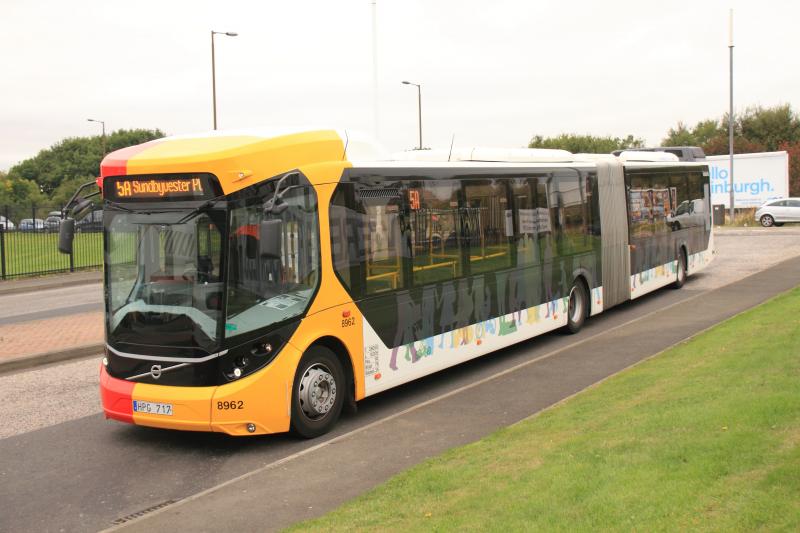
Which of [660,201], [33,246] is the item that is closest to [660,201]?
[660,201]

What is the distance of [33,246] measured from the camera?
3008cm

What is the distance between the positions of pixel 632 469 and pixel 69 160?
104m

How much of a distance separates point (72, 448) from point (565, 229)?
855cm

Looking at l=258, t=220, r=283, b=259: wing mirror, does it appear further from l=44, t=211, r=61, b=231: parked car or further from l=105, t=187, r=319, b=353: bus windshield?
l=44, t=211, r=61, b=231: parked car

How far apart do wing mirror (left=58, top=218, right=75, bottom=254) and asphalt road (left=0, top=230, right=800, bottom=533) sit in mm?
1945

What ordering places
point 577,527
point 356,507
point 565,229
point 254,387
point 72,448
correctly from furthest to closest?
point 565,229 < point 72,448 < point 254,387 < point 356,507 < point 577,527

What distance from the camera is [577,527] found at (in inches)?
189

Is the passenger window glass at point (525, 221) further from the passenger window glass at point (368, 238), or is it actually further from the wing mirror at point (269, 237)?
the wing mirror at point (269, 237)

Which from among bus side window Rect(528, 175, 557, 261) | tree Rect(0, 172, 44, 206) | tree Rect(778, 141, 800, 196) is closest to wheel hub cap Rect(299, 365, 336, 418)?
bus side window Rect(528, 175, 557, 261)

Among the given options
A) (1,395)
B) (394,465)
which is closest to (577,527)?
(394,465)

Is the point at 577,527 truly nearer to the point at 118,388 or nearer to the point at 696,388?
the point at 696,388

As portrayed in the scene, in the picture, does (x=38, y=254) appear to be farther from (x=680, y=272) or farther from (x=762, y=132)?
(x=762, y=132)

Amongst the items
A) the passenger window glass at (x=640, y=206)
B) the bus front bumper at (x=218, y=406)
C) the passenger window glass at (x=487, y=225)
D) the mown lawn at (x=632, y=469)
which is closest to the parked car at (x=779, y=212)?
the passenger window glass at (x=640, y=206)

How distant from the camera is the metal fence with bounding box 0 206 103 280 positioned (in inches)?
1129
